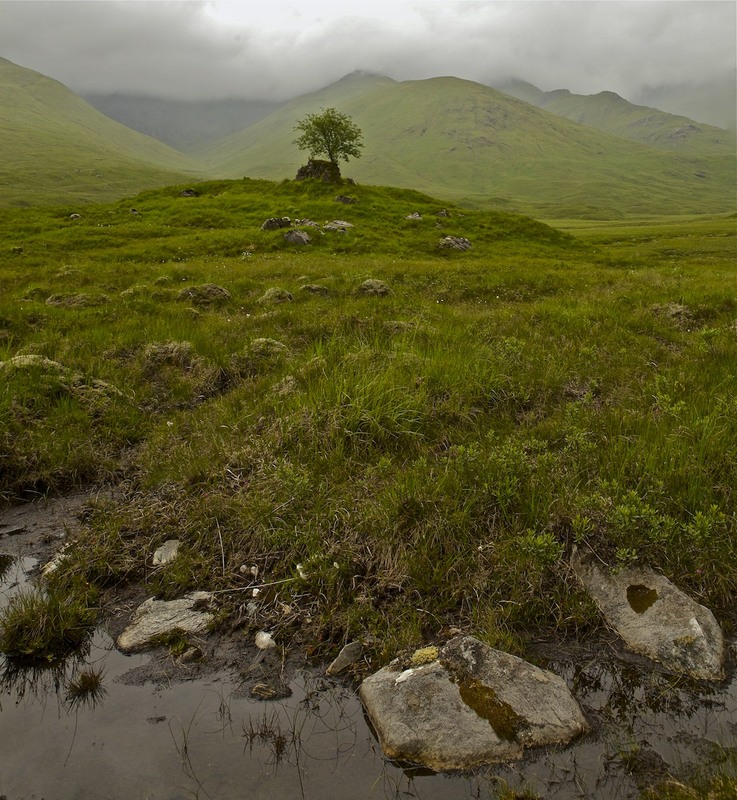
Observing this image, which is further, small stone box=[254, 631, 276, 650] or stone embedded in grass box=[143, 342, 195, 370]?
stone embedded in grass box=[143, 342, 195, 370]

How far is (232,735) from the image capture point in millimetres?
4129

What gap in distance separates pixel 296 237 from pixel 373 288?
60.8ft

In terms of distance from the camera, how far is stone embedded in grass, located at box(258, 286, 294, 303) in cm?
1730

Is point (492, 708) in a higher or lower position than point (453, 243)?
lower

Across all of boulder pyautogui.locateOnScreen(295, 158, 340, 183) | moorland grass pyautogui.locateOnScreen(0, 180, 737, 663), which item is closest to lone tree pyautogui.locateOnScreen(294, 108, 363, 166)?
boulder pyautogui.locateOnScreen(295, 158, 340, 183)

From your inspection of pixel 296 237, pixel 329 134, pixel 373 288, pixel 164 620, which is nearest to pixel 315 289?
pixel 373 288

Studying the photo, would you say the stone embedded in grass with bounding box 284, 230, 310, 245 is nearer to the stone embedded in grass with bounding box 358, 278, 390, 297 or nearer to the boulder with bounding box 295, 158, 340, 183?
the stone embedded in grass with bounding box 358, 278, 390, 297

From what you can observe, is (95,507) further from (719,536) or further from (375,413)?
(719,536)

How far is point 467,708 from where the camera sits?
4.20 metres

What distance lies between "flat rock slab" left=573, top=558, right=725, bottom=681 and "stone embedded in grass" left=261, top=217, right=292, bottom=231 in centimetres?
3648

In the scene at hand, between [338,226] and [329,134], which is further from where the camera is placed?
[329,134]

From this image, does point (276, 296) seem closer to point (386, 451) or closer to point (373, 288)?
point (373, 288)

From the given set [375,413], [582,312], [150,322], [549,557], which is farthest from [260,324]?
[549,557]

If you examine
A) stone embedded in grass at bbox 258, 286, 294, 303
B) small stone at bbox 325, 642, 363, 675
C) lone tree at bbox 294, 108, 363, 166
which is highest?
lone tree at bbox 294, 108, 363, 166
